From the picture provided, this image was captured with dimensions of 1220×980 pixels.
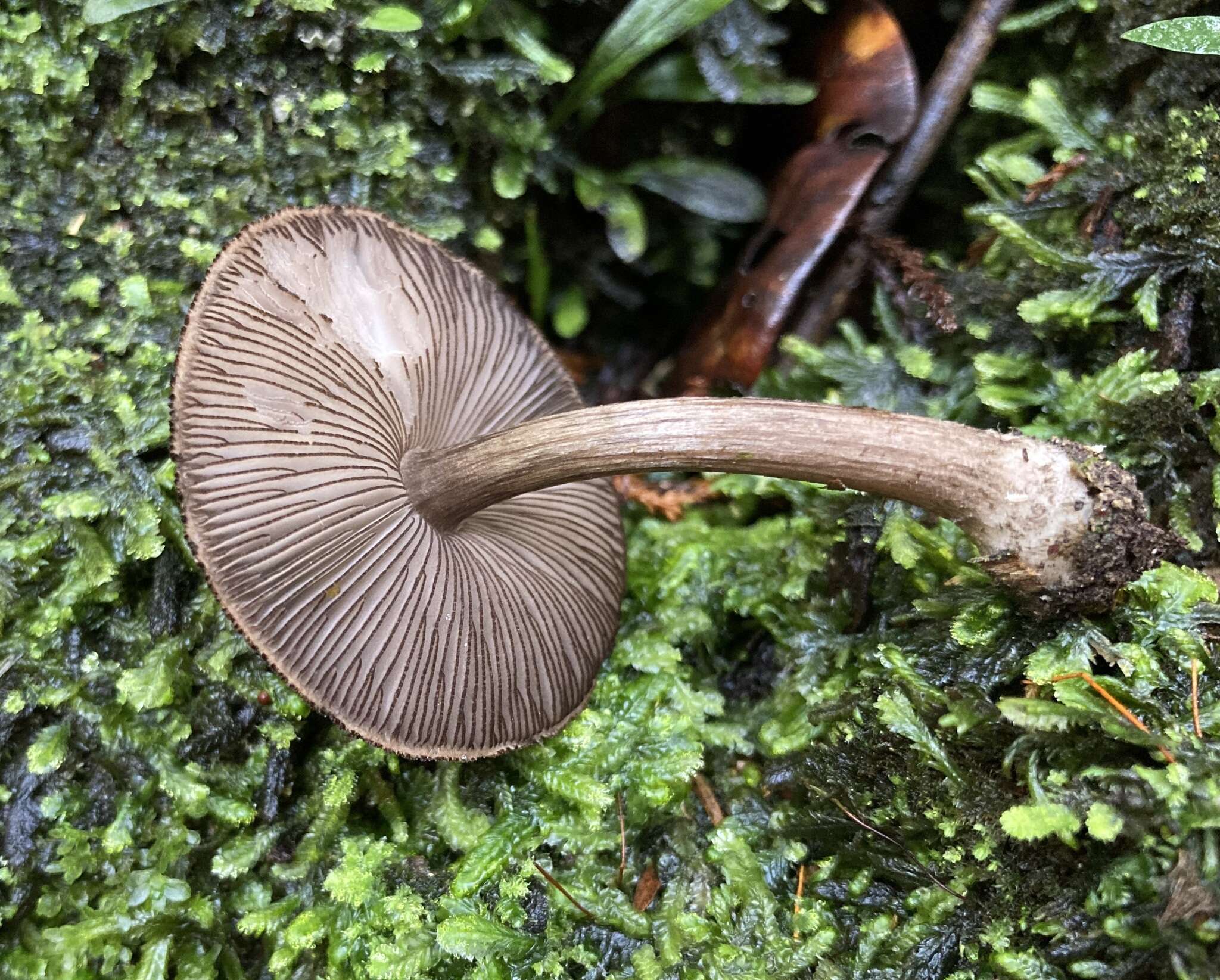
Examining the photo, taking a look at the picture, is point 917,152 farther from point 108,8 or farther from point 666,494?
point 108,8

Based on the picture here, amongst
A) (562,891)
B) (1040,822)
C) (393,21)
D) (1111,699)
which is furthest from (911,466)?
(393,21)

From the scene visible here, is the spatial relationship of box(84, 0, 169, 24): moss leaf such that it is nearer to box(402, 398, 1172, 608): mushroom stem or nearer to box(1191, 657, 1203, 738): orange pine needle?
box(402, 398, 1172, 608): mushroom stem

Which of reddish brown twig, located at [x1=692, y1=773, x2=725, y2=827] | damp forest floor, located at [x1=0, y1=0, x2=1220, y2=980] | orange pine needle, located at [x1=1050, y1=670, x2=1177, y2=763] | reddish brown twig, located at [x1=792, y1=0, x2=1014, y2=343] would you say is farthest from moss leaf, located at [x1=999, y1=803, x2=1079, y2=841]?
reddish brown twig, located at [x1=792, y1=0, x2=1014, y2=343]

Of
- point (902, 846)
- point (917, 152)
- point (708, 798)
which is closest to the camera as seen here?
point (902, 846)

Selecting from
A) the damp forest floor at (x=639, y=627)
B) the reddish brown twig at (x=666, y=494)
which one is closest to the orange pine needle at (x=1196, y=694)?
the damp forest floor at (x=639, y=627)

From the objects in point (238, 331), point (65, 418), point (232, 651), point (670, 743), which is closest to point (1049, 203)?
point (670, 743)
